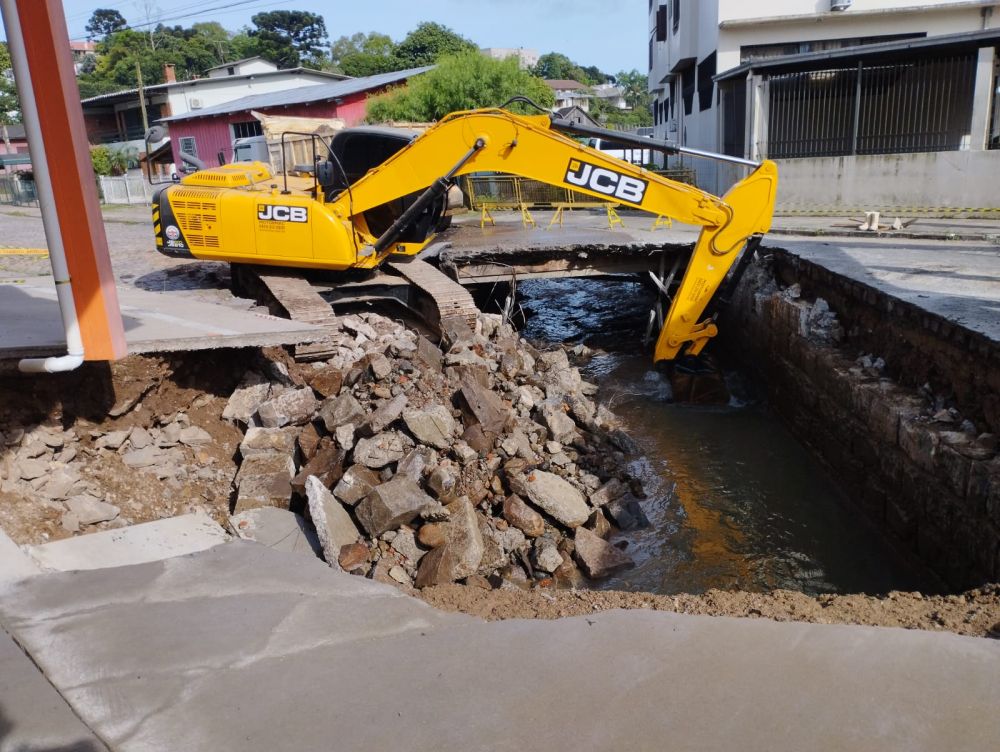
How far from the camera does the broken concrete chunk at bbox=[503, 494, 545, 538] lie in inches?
244

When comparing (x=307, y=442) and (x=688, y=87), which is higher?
(x=688, y=87)

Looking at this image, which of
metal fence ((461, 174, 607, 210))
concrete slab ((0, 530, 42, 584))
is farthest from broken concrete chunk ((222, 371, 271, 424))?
metal fence ((461, 174, 607, 210))

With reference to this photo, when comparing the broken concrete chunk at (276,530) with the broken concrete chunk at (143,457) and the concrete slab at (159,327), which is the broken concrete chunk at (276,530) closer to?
the broken concrete chunk at (143,457)

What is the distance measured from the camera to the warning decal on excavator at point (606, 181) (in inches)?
319

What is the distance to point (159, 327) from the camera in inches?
236

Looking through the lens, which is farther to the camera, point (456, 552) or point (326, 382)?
point (326, 382)

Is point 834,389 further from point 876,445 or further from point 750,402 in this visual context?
point 750,402

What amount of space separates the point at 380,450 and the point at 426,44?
4486 cm

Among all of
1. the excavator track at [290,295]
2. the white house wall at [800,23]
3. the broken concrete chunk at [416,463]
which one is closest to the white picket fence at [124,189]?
the white house wall at [800,23]

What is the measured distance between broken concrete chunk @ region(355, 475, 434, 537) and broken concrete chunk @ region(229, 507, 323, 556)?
15.2 inches

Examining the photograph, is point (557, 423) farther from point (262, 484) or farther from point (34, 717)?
point (34, 717)

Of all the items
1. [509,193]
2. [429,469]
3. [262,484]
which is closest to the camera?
[262,484]

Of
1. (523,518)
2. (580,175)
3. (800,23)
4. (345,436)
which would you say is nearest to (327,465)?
(345,436)

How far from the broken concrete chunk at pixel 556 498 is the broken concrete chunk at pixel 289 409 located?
1.98 m
